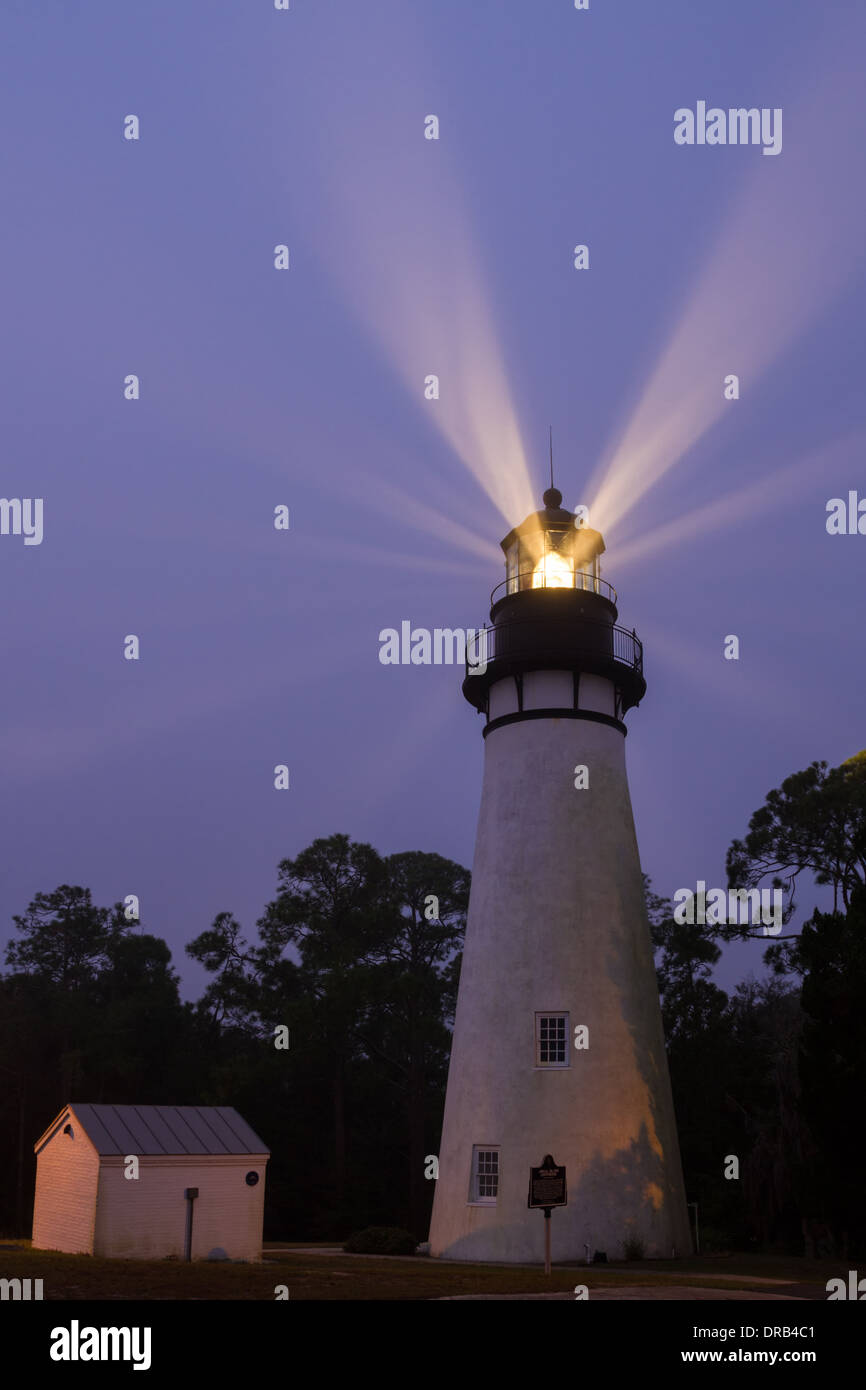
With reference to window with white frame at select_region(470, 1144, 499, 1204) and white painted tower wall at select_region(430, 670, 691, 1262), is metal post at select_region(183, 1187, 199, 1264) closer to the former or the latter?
white painted tower wall at select_region(430, 670, 691, 1262)

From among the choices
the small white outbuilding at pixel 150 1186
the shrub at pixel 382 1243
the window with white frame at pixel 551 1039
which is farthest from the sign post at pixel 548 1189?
the shrub at pixel 382 1243

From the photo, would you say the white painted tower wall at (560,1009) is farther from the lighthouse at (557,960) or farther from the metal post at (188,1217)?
the metal post at (188,1217)

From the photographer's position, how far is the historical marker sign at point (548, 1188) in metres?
21.4

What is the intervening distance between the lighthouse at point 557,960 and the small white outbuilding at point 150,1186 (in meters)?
5.73

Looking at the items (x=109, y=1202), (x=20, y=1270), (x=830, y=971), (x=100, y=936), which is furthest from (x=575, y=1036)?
(x=100, y=936)

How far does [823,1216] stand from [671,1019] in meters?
15.1

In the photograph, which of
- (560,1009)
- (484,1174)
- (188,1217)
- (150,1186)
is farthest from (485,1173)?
(150,1186)

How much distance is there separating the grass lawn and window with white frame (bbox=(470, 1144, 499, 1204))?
1.88 metres

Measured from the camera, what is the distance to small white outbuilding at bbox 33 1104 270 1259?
23.3 metres

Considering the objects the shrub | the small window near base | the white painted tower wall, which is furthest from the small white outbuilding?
the shrub

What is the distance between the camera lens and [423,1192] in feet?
157

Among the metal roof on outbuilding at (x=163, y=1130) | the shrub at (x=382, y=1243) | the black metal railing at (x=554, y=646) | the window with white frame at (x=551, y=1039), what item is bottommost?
the shrub at (x=382, y=1243)

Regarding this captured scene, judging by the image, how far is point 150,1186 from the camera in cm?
2367

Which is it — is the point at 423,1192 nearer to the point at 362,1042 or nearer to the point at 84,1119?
the point at 362,1042
